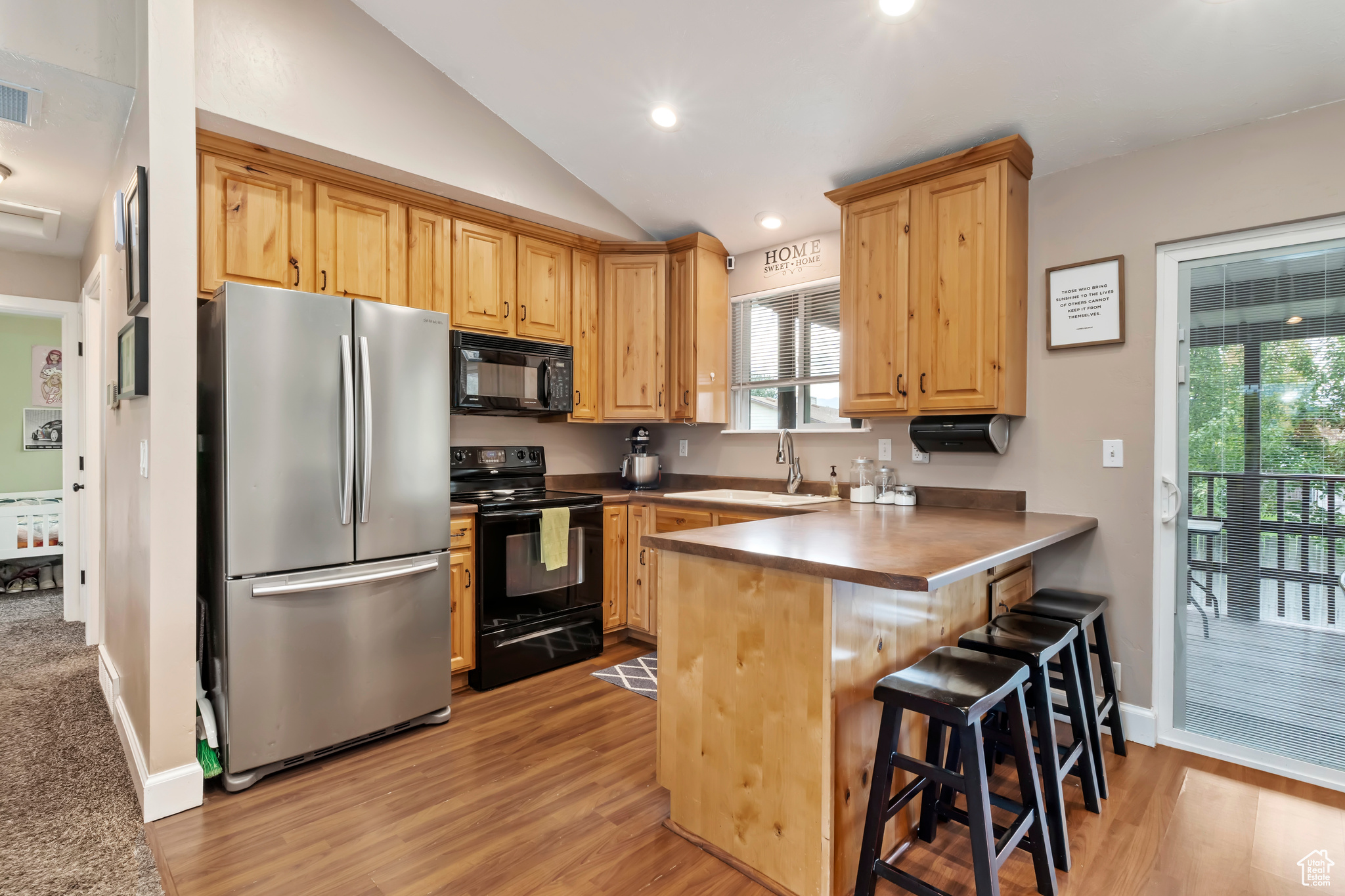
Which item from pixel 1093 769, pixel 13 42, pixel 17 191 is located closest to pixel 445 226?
pixel 13 42

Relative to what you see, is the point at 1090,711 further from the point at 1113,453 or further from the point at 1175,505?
the point at 1113,453

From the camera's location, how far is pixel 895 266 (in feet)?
9.55

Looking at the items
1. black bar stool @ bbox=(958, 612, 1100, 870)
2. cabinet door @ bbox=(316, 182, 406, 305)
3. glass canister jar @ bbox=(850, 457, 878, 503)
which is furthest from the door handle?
cabinet door @ bbox=(316, 182, 406, 305)

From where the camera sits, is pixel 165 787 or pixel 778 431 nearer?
pixel 165 787

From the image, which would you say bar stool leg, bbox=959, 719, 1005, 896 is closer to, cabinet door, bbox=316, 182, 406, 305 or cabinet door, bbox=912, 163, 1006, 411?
cabinet door, bbox=912, 163, 1006, 411

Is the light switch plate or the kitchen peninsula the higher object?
the light switch plate

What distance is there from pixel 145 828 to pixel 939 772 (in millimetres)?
2336

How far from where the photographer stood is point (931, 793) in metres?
1.85

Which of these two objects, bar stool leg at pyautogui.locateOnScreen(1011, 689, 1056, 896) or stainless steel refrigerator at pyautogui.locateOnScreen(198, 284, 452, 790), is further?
stainless steel refrigerator at pyautogui.locateOnScreen(198, 284, 452, 790)

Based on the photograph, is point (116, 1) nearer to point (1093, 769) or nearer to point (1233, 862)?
point (1093, 769)

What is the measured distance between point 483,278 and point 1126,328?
2.95 metres

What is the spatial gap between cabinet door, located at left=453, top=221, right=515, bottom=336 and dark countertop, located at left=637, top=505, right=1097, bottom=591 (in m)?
1.88

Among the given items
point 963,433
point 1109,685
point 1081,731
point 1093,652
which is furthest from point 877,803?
point 963,433

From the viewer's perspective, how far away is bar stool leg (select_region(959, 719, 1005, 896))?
1416 millimetres
